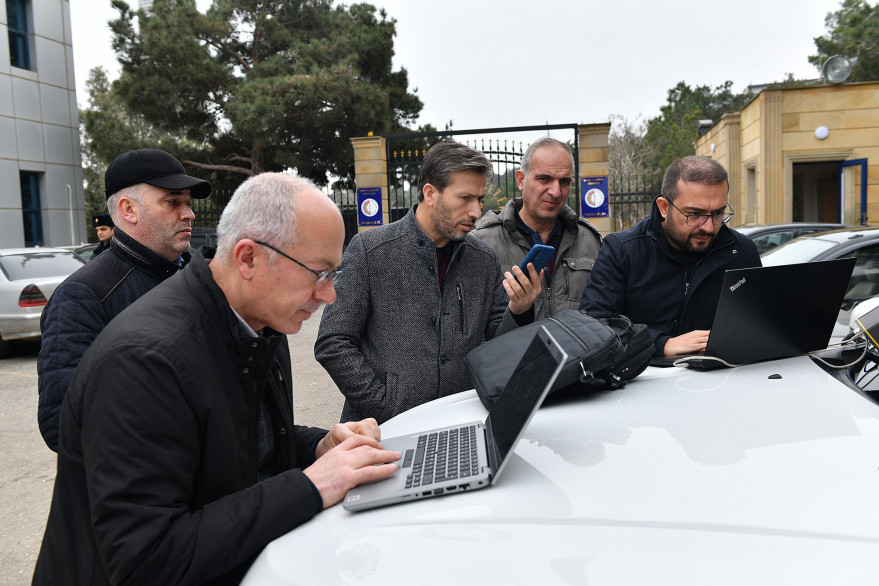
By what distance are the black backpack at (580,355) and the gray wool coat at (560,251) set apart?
1.35m

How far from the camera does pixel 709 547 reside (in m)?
1.07

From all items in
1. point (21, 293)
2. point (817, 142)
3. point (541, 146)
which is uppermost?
point (817, 142)

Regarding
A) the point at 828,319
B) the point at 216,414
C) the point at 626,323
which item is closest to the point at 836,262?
the point at 828,319

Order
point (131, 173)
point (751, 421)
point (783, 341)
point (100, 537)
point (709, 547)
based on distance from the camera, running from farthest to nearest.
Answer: point (131, 173) → point (783, 341) → point (751, 421) → point (100, 537) → point (709, 547)

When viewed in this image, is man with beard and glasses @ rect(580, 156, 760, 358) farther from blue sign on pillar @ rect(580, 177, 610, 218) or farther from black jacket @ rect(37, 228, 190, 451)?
blue sign on pillar @ rect(580, 177, 610, 218)

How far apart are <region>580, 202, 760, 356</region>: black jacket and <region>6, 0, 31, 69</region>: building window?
839 inches

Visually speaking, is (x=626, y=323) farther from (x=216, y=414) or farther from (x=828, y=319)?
(x=216, y=414)

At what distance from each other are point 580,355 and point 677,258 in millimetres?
1312

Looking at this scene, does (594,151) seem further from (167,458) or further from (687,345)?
(167,458)

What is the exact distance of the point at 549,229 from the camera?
12.0ft

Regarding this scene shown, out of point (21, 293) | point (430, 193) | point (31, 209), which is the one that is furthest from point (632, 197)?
point (430, 193)

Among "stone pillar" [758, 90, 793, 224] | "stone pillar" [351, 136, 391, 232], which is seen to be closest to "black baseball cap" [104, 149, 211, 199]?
"stone pillar" [351, 136, 391, 232]

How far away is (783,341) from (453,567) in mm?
1408

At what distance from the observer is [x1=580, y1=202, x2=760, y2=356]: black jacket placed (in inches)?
111
